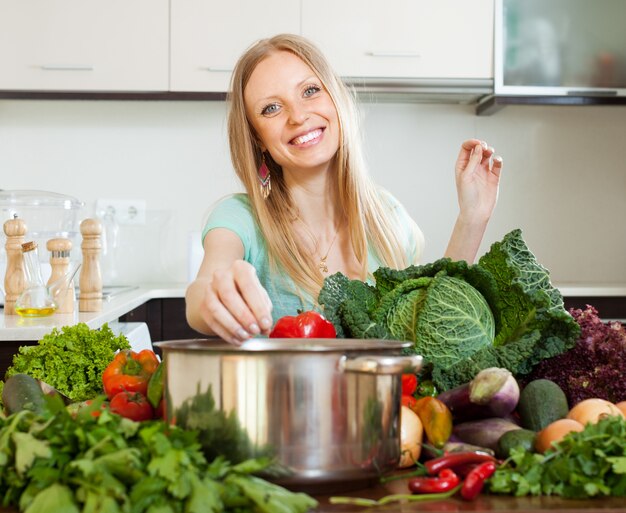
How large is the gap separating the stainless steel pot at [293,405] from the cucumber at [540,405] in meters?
0.23

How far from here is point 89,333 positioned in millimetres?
1391

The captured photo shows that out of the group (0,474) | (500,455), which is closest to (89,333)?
(0,474)

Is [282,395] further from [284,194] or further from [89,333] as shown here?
[284,194]

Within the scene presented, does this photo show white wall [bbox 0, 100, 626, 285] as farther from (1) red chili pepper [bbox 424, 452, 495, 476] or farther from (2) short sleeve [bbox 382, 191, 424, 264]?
(1) red chili pepper [bbox 424, 452, 495, 476]

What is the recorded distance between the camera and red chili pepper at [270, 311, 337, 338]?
1012mm

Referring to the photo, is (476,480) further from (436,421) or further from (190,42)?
(190,42)

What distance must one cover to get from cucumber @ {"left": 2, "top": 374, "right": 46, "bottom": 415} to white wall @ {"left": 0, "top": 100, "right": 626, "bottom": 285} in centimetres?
279

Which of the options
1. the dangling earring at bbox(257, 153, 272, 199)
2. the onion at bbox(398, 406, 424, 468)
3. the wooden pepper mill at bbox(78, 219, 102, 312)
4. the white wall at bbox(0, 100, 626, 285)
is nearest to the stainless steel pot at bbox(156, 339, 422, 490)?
the onion at bbox(398, 406, 424, 468)

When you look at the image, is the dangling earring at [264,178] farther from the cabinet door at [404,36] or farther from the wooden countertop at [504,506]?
the cabinet door at [404,36]

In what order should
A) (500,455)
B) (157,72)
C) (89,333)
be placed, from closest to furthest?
(500,455) < (89,333) < (157,72)

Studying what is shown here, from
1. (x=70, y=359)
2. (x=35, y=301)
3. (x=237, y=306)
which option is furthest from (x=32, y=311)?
(x=237, y=306)

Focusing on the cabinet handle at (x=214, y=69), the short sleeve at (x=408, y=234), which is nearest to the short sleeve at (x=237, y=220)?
the short sleeve at (x=408, y=234)

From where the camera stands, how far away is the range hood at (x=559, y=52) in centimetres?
338

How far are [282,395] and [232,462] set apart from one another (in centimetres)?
7
